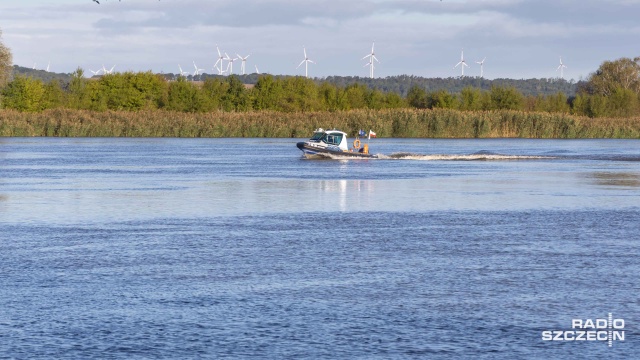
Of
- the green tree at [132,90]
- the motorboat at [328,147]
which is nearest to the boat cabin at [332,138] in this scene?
the motorboat at [328,147]

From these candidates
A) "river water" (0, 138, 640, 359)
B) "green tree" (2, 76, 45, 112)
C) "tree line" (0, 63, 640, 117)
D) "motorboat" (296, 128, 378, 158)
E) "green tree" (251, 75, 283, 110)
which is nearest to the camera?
"river water" (0, 138, 640, 359)

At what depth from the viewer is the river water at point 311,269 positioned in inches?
514

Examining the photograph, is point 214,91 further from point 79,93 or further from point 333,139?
point 333,139

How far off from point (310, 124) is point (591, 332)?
270 feet

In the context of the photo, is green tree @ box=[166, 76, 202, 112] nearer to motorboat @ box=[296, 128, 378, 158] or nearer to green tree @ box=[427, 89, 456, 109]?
green tree @ box=[427, 89, 456, 109]

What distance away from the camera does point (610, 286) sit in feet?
54.3

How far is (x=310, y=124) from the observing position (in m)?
A: 95.5

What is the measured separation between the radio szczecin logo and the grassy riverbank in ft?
259

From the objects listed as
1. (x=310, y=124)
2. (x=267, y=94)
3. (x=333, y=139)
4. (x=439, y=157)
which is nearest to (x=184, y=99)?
(x=267, y=94)

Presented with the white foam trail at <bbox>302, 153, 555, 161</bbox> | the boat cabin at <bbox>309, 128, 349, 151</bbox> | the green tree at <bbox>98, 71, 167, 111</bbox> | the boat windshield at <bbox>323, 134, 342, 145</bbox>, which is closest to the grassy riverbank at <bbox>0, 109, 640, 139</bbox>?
the boat cabin at <bbox>309, 128, 349, 151</bbox>

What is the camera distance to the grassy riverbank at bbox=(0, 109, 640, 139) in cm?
9406

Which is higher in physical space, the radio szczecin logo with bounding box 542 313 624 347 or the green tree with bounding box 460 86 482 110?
the green tree with bounding box 460 86 482 110

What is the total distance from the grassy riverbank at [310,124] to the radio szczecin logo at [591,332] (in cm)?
7900

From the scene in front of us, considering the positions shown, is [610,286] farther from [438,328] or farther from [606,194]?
[606,194]
